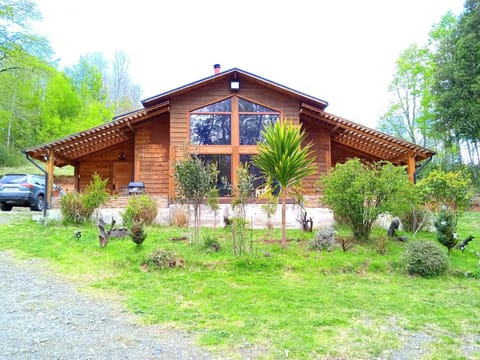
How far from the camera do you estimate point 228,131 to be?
1268 cm

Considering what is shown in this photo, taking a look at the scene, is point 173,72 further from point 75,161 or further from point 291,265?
point 291,265

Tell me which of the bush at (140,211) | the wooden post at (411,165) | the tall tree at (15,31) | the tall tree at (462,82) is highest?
the tall tree at (15,31)

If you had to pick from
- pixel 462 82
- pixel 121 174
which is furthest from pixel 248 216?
pixel 462 82

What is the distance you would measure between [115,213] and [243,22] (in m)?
13.3

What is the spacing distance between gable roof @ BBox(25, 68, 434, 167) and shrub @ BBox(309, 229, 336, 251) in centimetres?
556

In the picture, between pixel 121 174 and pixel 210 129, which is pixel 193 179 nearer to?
pixel 210 129

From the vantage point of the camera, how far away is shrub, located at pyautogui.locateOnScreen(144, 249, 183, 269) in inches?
254

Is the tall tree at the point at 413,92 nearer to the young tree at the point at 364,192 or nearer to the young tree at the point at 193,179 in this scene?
the young tree at the point at 364,192

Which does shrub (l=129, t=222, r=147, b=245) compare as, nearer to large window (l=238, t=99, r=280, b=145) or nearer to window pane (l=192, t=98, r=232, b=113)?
large window (l=238, t=99, r=280, b=145)

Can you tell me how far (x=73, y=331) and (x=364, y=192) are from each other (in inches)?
250

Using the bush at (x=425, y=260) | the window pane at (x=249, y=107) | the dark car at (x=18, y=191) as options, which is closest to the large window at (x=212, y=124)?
the window pane at (x=249, y=107)

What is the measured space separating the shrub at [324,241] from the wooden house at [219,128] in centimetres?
480

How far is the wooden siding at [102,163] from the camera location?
1489 cm

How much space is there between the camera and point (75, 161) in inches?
588
